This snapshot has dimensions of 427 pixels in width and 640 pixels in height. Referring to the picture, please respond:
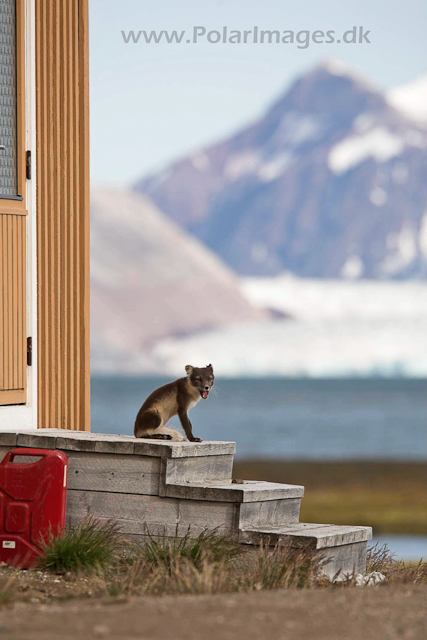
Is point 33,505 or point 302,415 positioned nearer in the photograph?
point 33,505

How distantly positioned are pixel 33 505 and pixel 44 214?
7.66 feet

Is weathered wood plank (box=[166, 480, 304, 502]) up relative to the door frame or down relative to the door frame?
down

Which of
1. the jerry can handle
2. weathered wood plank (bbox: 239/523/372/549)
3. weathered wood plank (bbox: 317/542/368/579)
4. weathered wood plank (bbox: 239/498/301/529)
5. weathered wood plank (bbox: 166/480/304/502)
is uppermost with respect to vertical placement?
the jerry can handle

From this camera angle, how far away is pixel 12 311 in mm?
7492

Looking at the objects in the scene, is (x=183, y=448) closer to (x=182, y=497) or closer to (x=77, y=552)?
(x=182, y=497)

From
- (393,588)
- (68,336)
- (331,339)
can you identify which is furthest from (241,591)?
(331,339)

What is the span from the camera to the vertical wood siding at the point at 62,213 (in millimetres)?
7801

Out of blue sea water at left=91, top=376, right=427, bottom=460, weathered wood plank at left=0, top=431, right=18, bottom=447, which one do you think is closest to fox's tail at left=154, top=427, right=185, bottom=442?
weathered wood plank at left=0, top=431, right=18, bottom=447

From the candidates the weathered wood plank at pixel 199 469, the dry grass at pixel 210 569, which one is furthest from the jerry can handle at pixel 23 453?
the dry grass at pixel 210 569

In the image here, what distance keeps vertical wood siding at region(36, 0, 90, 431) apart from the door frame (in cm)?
5

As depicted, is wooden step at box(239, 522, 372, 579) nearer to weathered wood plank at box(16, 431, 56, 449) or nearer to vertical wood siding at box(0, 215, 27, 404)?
weathered wood plank at box(16, 431, 56, 449)

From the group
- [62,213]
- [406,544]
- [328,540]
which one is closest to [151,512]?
[328,540]

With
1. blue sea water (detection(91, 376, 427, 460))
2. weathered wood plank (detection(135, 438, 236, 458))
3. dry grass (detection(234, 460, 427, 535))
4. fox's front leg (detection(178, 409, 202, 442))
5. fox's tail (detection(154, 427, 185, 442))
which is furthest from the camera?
blue sea water (detection(91, 376, 427, 460))

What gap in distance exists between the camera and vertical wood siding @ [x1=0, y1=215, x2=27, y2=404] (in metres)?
7.41
